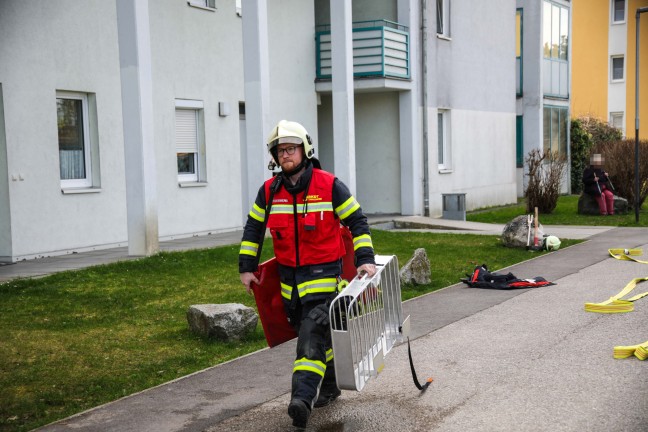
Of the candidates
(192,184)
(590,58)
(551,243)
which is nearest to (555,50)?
(590,58)

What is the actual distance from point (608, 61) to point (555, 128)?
12768 millimetres

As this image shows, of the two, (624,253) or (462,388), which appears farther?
(624,253)

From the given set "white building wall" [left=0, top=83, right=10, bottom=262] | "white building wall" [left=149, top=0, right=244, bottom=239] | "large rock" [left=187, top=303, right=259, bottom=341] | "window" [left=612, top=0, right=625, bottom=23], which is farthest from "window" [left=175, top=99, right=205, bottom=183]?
"window" [left=612, top=0, right=625, bottom=23]

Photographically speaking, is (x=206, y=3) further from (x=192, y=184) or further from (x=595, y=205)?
(x=595, y=205)

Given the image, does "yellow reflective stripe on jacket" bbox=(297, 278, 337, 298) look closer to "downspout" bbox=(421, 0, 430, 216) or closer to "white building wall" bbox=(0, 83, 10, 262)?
"white building wall" bbox=(0, 83, 10, 262)

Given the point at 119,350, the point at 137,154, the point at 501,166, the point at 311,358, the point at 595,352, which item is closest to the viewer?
the point at 311,358

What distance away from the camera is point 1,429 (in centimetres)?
578

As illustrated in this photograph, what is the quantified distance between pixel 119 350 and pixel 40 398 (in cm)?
152

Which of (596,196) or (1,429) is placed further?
(596,196)

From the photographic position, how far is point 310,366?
5.42 metres

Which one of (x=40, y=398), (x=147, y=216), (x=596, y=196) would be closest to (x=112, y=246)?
(x=147, y=216)

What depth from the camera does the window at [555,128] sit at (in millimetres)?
31750

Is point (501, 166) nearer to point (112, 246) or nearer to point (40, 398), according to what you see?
point (112, 246)

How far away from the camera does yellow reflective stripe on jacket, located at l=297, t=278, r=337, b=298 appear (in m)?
5.73
